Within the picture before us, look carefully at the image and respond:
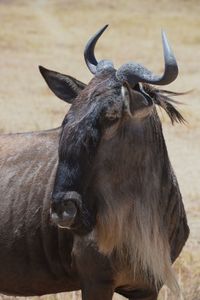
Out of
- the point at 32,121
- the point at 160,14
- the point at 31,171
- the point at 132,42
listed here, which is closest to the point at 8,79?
the point at 32,121

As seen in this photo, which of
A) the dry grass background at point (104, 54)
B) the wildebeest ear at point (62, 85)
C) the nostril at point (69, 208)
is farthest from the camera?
the dry grass background at point (104, 54)

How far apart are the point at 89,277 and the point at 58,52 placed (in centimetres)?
2767

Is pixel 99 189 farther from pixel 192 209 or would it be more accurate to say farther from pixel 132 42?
pixel 132 42

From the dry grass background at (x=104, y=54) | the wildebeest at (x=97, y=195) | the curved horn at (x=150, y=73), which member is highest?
the curved horn at (x=150, y=73)

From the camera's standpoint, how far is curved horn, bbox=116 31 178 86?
16.4 ft

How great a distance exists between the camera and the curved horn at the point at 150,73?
5004 millimetres

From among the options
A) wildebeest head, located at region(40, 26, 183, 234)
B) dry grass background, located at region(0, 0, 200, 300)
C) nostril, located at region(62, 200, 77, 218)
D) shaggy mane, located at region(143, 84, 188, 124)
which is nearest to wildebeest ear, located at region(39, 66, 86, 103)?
wildebeest head, located at region(40, 26, 183, 234)

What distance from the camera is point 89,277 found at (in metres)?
5.49

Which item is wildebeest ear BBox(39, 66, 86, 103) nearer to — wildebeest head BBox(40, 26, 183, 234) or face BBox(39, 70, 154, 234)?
wildebeest head BBox(40, 26, 183, 234)

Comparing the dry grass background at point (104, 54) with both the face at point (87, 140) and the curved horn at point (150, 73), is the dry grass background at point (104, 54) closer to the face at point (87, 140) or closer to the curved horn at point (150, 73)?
the face at point (87, 140)

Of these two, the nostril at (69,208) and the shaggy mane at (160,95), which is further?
the shaggy mane at (160,95)

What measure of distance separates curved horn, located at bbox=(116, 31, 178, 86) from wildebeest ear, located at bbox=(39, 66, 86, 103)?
0.49 meters

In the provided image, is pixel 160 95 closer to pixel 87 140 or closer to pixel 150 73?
pixel 150 73

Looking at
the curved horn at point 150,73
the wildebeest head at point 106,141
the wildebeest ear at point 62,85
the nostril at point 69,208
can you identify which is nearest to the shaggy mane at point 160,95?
the wildebeest head at point 106,141
